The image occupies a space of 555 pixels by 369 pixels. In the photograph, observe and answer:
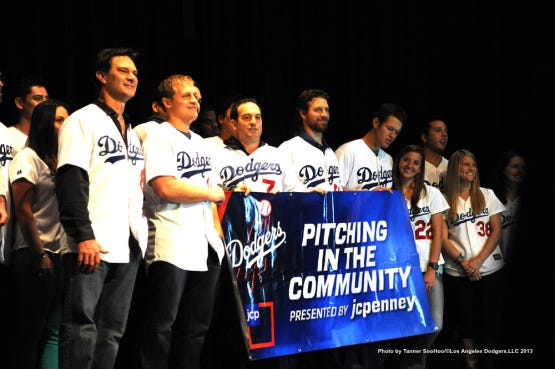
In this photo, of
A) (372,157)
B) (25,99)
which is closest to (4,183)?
(25,99)

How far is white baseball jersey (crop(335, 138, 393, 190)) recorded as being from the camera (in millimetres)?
5043

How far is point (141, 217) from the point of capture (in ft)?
10.7

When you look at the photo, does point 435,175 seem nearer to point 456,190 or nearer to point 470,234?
point 456,190

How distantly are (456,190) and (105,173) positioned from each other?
3011 mm

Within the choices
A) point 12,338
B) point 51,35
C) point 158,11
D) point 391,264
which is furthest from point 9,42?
point 391,264

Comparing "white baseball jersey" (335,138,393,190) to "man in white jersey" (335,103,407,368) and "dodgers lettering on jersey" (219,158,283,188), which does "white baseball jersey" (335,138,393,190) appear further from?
"dodgers lettering on jersey" (219,158,283,188)

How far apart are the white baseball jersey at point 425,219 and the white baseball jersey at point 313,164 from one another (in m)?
0.58

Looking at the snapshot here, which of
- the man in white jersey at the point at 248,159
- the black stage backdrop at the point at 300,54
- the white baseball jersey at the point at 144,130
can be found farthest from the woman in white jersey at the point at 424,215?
the white baseball jersey at the point at 144,130

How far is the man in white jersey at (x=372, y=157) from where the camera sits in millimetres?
5051

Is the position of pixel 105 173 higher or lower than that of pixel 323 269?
higher

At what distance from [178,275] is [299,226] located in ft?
3.13

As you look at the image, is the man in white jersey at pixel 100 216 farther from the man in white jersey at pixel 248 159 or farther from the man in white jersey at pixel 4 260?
the man in white jersey at pixel 248 159

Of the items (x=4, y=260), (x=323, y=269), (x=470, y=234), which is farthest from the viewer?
(x=470, y=234)

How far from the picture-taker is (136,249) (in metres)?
3.24
